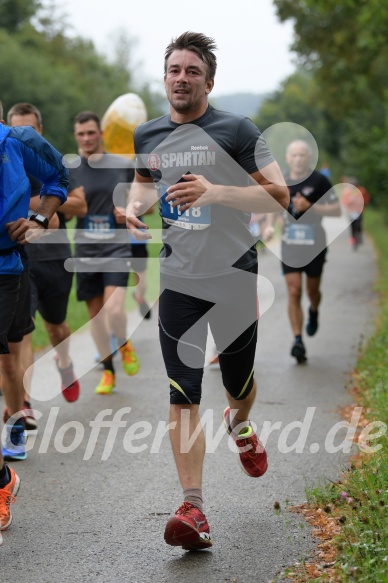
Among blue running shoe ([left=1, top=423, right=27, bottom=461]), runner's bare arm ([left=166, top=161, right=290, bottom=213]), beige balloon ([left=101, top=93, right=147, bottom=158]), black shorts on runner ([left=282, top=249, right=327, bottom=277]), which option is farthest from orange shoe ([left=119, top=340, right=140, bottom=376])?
runner's bare arm ([left=166, top=161, right=290, bottom=213])

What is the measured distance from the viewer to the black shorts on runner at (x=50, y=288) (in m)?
7.79

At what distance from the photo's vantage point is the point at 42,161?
5.32m

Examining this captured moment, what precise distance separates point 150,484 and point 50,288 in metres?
2.40

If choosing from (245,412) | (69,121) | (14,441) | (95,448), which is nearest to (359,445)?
(245,412)

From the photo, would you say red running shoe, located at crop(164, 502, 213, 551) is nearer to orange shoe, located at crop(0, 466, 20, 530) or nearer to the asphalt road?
the asphalt road

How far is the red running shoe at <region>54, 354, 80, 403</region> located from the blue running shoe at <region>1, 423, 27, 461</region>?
1561 mm

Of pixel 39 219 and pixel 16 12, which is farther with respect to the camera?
pixel 16 12

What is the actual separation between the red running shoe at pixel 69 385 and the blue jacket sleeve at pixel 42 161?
285 cm

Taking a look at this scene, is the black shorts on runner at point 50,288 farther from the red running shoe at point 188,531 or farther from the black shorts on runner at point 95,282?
the red running shoe at point 188,531

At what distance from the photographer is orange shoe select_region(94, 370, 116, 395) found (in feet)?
28.7

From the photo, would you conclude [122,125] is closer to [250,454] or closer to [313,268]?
[313,268]

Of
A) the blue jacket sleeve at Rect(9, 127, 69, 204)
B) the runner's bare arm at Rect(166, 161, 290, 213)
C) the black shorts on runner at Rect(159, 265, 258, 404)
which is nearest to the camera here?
the runner's bare arm at Rect(166, 161, 290, 213)

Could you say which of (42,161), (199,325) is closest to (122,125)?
(42,161)

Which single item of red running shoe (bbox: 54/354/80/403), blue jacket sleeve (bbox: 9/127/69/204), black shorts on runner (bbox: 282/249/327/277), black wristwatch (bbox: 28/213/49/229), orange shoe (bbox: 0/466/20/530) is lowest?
red running shoe (bbox: 54/354/80/403)
